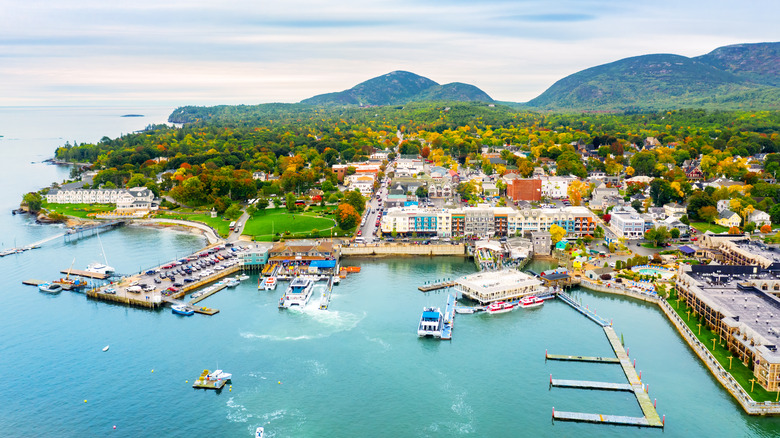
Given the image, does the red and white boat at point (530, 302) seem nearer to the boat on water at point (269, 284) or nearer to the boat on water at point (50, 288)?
the boat on water at point (269, 284)

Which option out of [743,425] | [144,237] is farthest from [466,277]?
[144,237]

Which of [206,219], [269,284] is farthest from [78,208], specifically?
[269,284]

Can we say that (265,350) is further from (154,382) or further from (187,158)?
(187,158)

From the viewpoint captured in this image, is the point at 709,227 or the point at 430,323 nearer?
the point at 430,323

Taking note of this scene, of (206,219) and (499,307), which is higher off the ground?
(206,219)

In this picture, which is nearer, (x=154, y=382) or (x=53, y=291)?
(x=154, y=382)

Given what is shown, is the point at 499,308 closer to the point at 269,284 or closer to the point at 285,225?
the point at 269,284
